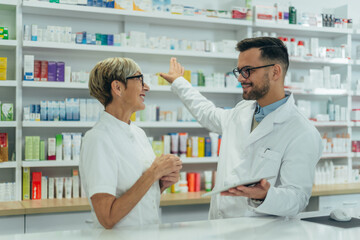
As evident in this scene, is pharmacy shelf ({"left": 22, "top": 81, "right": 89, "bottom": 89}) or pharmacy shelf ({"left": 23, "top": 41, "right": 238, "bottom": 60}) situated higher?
pharmacy shelf ({"left": 23, "top": 41, "right": 238, "bottom": 60})

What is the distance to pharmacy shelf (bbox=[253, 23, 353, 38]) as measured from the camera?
16.4ft

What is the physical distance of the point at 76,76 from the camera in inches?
169

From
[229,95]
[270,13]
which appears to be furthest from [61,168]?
[270,13]

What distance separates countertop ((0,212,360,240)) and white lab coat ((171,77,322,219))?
0.11m

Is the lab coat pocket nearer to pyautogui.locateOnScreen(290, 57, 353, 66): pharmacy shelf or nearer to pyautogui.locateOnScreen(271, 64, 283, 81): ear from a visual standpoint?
pyautogui.locateOnScreen(271, 64, 283, 81): ear

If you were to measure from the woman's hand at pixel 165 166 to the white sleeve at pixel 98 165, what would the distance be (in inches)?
7.4

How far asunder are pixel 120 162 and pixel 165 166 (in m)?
0.21

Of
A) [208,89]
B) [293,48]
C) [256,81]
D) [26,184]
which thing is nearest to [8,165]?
[26,184]

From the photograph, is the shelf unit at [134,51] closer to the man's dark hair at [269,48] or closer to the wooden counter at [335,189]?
the wooden counter at [335,189]

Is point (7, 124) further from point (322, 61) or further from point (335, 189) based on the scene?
point (322, 61)

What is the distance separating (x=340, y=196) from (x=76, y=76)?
315 cm

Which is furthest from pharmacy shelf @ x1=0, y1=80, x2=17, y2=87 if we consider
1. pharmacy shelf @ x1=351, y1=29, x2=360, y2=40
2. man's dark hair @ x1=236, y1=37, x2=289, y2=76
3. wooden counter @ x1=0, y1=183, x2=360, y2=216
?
pharmacy shelf @ x1=351, y1=29, x2=360, y2=40

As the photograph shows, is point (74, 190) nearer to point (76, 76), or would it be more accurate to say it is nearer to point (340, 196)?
point (76, 76)

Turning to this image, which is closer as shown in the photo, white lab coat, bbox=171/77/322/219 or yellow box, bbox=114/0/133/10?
white lab coat, bbox=171/77/322/219
